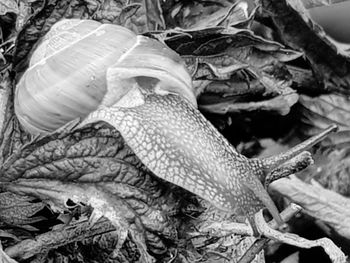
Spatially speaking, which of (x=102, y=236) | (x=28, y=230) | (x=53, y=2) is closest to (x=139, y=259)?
(x=102, y=236)

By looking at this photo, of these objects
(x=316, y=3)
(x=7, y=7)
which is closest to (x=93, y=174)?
(x=7, y=7)

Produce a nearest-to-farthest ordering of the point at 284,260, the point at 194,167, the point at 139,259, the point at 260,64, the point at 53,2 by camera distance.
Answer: the point at 194,167 → the point at 139,259 → the point at 53,2 → the point at 284,260 → the point at 260,64

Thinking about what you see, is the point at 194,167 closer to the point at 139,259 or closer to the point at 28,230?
the point at 139,259

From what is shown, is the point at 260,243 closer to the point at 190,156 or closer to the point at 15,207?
the point at 190,156

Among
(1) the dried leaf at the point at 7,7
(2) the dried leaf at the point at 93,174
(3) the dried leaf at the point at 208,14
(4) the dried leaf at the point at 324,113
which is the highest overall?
(1) the dried leaf at the point at 7,7

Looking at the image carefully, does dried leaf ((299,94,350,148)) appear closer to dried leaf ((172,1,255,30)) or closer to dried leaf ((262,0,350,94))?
dried leaf ((262,0,350,94))

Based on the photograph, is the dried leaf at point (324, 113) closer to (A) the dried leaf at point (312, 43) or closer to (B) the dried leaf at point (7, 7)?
(A) the dried leaf at point (312, 43)

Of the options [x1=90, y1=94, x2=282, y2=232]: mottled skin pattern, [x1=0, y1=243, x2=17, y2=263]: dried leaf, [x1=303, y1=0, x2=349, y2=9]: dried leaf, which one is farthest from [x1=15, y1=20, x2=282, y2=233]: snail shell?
[x1=303, y1=0, x2=349, y2=9]: dried leaf

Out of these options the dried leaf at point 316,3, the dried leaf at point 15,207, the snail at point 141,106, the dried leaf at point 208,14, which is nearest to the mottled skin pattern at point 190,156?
the snail at point 141,106
